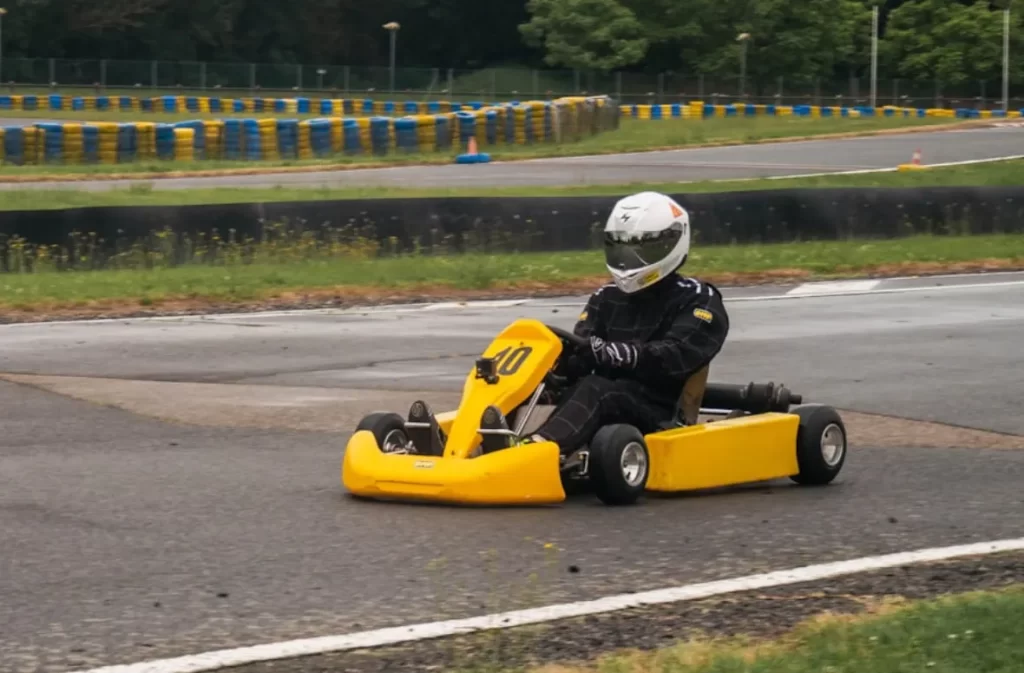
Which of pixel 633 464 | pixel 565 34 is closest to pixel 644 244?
pixel 633 464

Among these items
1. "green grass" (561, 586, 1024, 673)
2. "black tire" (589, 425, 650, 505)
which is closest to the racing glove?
"black tire" (589, 425, 650, 505)

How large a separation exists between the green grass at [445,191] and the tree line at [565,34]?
141ft

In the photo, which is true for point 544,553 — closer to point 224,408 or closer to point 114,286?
point 224,408

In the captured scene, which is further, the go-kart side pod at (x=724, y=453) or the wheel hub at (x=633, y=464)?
the go-kart side pod at (x=724, y=453)

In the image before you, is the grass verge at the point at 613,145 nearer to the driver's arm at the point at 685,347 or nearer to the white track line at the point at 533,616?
the driver's arm at the point at 685,347

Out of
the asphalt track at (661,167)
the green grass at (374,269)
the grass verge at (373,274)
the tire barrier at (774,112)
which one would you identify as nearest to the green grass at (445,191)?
the asphalt track at (661,167)

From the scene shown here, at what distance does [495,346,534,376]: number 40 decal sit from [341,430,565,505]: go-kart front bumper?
369 mm

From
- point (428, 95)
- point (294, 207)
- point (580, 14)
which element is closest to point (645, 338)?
point (294, 207)

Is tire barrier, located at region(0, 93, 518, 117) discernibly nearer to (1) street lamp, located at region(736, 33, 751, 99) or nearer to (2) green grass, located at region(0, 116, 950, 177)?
(2) green grass, located at region(0, 116, 950, 177)

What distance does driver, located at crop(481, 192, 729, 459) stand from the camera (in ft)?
24.3

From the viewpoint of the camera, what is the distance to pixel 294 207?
19406 millimetres

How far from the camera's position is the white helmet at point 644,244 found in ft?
25.0

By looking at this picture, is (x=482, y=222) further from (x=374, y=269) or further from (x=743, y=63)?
(x=743, y=63)

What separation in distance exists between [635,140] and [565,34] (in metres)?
31.8
